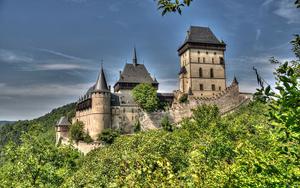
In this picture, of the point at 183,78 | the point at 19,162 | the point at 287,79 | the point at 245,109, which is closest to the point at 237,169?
the point at 287,79

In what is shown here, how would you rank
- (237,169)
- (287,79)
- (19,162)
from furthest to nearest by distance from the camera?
1. (19,162)
2. (237,169)
3. (287,79)

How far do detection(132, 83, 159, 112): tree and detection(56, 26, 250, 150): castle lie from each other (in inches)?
47.4

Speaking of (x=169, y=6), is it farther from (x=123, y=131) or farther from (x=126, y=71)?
(x=126, y=71)

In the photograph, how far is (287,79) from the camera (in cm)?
396

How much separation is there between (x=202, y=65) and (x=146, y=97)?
15.1 metres

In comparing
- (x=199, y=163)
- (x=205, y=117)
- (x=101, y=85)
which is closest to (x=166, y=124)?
(x=205, y=117)

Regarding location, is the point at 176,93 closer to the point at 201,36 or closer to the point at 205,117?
the point at 201,36

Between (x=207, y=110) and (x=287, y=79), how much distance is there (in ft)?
159

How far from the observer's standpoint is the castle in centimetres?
6244

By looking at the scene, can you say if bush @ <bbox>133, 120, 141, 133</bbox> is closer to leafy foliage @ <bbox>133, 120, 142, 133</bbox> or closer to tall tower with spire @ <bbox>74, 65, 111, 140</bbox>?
leafy foliage @ <bbox>133, 120, 142, 133</bbox>

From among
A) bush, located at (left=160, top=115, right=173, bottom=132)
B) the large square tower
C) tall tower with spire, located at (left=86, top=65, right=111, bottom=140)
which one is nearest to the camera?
bush, located at (left=160, top=115, right=173, bottom=132)

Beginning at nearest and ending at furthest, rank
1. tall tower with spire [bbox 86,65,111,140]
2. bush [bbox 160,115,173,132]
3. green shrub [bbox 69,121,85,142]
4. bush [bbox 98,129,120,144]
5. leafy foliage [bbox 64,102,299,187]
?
1. leafy foliage [bbox 64,102,299,187]
2. bush [bbox 160,115,173,132]
3. bush [bbox 98,129,120,144]
4. tall tower with spire [bbox 86,65,111,140]
5. green shrub [bbox 69,121,85,142]

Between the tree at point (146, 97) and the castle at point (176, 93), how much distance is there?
120 cm

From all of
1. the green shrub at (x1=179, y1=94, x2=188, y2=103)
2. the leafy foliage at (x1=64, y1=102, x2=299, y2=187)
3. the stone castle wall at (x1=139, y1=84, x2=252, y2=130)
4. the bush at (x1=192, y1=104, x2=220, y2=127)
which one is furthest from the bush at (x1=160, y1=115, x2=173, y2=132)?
the leafy foliage at (x1=64, y1=102, x2=299, y2=187)
